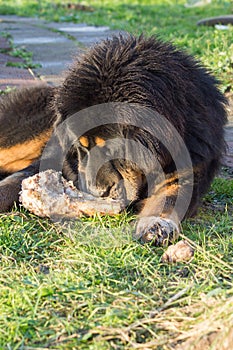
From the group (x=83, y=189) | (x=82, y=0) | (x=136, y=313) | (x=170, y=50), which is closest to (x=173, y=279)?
(x=136, y=313)

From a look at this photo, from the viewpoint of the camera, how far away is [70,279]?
3227 mm

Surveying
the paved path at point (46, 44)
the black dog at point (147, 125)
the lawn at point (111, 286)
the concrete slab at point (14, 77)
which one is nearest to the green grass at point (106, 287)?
the lawn at point (111, 286)

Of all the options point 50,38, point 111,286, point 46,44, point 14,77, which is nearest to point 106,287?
point 111,286

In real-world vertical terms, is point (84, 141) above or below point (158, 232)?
above

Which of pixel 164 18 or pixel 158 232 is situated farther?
pixel 164 18

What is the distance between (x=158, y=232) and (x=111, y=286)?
753 millimetres

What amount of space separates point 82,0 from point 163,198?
1387 cm

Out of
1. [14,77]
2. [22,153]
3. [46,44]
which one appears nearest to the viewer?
[22,153]

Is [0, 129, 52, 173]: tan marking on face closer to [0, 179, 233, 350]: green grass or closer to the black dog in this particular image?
the black dog

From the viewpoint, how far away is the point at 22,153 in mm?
5207

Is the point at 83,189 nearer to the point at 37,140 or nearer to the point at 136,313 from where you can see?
the point at 37,140

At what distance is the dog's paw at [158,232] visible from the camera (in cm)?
380

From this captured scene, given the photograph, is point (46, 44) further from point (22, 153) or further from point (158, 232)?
point (158, 232)

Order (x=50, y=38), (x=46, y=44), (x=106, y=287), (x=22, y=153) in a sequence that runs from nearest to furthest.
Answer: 1. (x=106, y=287)
2. (x=22, y=153)
3. (x=46, y=44)
4. (x=50, y=38)
